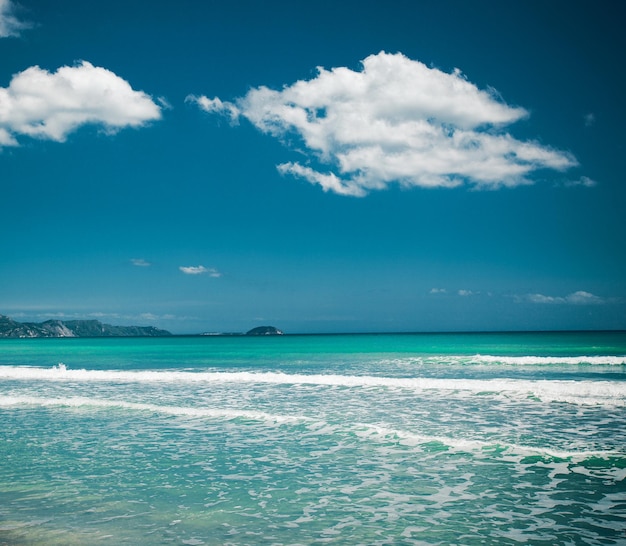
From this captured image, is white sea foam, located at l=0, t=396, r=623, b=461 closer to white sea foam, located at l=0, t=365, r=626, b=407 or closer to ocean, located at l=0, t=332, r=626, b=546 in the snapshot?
ocean, located at l=0, t=332, r=626, b=546

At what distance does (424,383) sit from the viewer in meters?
25.4

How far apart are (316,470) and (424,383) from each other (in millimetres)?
15997

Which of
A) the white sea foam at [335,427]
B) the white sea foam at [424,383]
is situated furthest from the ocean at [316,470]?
the white sea foam at [424,383]

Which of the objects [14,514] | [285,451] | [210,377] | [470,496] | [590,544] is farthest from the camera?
[210,377]

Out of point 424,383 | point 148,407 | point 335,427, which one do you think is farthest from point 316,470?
point 424,383

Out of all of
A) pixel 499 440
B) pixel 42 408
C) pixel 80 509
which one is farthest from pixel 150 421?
pixel 499 440

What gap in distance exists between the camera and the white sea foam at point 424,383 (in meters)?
20.7

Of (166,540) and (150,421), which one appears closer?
(166,540)

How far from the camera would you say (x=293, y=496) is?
890cm

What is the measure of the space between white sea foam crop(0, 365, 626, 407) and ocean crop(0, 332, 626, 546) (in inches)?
18.7

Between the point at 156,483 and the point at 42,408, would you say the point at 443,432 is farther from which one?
the point at 42,408

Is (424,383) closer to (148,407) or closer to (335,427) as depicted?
(335,427)

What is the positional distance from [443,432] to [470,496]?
522cm

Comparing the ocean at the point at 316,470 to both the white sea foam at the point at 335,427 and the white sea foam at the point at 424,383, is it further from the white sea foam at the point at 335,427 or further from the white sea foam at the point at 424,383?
the white sea foam at the point at 424,383
